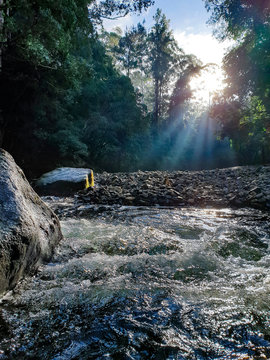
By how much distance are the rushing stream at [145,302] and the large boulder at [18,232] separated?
10 cm

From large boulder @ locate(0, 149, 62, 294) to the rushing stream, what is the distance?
10 cm

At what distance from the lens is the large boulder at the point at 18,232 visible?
1.45 metres

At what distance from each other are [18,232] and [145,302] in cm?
97

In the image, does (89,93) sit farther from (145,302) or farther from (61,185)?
(145,302)

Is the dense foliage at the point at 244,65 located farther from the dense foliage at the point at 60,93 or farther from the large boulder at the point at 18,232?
→ the large boulder at the point at 18,232

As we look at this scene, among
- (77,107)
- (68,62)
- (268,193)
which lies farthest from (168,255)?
(77,107)

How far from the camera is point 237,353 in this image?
3.32ft

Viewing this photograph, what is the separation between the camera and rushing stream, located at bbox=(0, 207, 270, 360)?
1.04 metres

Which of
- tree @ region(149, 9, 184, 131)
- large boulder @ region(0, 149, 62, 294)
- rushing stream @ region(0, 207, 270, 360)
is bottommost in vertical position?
rushing stream @ region(0, 207, 270, 360)

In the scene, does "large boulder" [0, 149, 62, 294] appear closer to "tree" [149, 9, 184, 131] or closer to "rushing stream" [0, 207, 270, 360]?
"rushing stream" [0, 207, 270, 360]

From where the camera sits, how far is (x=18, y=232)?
1570 millimetres

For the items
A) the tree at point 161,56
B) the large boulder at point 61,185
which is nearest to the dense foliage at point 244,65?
the large boulder at point 61,185

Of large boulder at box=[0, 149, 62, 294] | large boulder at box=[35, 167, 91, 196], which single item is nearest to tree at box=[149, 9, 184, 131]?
large boulder at box=[35, 167, 91, 196]

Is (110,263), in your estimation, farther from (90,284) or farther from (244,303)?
(244,303)
